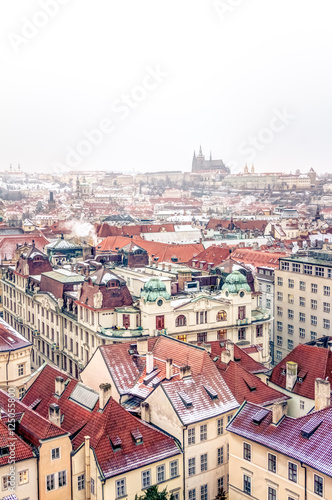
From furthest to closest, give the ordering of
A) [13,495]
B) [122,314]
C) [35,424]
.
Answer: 1. [122,314]
2. [35,424]
3. [13,495]

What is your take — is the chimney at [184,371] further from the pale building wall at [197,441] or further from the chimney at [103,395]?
the chimney at [103,395]

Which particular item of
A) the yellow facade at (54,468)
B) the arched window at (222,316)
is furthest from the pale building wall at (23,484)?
the arched window at (222,316)

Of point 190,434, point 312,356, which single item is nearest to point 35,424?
point 190,434

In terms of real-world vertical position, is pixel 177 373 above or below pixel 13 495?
above

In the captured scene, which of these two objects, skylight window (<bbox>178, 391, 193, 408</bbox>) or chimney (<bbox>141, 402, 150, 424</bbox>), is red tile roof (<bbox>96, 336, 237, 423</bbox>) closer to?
skylight window (<bbox>178, 391, 193, 408</bbox>)

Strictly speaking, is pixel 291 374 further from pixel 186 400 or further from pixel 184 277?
pixel 184 277

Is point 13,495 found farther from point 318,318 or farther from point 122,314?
point 318,318

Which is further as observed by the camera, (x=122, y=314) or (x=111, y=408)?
(x=122, y=314)
